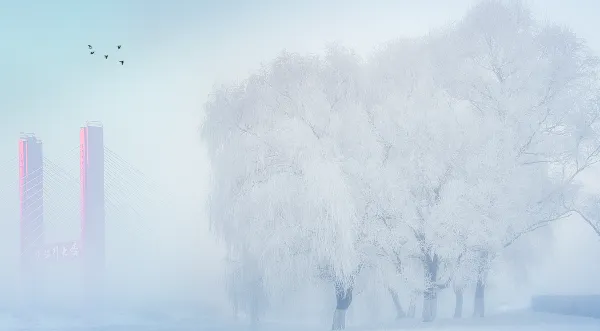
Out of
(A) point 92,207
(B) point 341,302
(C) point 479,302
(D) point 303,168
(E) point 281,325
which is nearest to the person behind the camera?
(D) point 303,168

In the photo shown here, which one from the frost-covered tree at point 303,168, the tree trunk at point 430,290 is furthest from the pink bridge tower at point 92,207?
the tree trunk at point 430,290

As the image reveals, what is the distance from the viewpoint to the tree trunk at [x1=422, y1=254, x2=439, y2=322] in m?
15.9

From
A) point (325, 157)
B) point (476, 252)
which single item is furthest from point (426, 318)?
point (325, 157)

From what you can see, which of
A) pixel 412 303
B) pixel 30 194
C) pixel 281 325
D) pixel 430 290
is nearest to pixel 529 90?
pixel 430 290

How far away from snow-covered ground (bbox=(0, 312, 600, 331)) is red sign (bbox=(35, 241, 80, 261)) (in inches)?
90.0

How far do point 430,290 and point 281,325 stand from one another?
458cm

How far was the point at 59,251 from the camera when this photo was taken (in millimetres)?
25844

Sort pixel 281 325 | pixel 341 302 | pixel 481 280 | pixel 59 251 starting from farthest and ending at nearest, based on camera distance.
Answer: pixel 59 251 → pixel 281 325 → pixel 481 280 → pixel 341 302

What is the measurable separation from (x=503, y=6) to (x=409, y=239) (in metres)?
6.64

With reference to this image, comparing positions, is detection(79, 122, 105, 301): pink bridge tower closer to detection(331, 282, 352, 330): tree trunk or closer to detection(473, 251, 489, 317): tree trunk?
detection(331, 282, 352, 330): tree trunk

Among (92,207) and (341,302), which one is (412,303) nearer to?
(341,302)

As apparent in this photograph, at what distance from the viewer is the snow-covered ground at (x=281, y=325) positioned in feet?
46.9

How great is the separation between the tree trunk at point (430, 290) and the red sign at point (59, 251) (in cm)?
1377

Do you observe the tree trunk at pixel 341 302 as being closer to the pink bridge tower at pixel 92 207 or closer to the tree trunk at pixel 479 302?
the tree trunk at pixel 479 302
